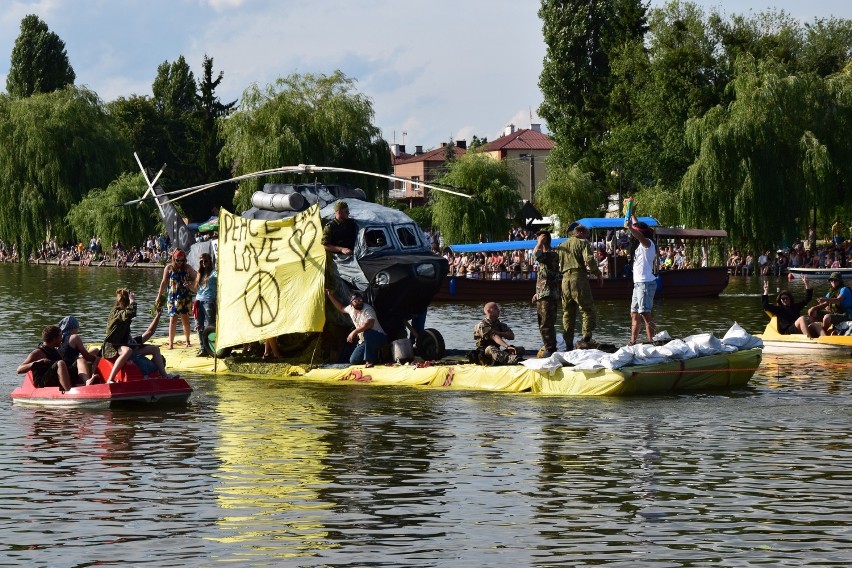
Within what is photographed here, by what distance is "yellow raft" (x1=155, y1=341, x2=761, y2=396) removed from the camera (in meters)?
21.3

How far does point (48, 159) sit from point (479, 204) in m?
23.9

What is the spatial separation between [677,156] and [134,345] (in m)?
55.0

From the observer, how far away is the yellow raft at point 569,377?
21.3 meters

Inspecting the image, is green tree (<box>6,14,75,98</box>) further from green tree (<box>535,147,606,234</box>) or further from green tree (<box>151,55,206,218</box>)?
green tree (<box>535,147,606,234</box>)

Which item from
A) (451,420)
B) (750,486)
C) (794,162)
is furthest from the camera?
(794,162)

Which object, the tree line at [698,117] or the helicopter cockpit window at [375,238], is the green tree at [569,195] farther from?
A: the helicopter cockpit window at [375,238]

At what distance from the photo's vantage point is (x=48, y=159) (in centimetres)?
7862

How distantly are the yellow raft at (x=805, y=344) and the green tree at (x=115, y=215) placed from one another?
52812mm

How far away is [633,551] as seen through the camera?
12.1 meters

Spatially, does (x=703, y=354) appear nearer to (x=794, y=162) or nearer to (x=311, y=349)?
(x=311, y=349)

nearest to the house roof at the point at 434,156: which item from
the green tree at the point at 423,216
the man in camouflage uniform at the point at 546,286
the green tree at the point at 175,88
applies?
the green tree at the point at 175,88

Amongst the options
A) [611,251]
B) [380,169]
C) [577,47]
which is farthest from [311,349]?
[577,47]

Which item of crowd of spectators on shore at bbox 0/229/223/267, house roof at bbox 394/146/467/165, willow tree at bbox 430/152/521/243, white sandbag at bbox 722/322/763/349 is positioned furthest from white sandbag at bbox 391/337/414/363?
house roof at bbox 394/146/467/165

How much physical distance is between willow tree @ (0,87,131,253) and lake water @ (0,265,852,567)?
55.7 metres
